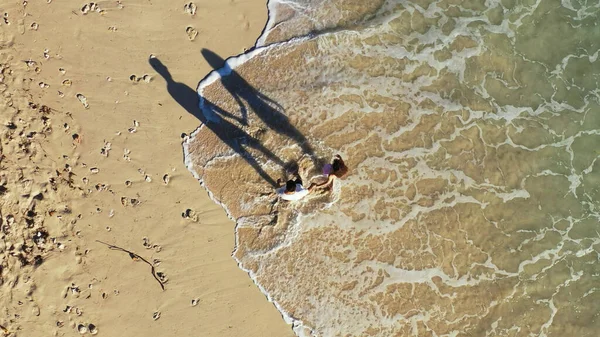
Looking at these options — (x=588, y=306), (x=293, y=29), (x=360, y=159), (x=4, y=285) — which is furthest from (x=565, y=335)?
(x=4, y=285)

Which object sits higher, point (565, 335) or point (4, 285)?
point (4, 285)

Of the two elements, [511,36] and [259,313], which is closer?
[259,313]

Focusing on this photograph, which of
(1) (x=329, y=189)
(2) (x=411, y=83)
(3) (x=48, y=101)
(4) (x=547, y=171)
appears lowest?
(4) (x=547, y=171)

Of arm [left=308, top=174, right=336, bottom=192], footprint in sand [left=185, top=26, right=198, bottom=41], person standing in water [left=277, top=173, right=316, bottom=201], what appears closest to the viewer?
person standing in water [left=277, top=173, right=316, bottom=201]

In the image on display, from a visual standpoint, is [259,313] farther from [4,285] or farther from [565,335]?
[565,335]

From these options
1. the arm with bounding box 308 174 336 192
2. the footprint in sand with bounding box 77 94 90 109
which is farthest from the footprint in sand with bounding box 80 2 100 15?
the arm with bounding box 308 174 336 192

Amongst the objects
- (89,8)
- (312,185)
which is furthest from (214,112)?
(89,8)

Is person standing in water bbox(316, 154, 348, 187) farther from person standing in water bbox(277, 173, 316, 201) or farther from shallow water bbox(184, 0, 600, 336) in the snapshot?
person standing in water bbox(277, 173, 316, 201)
